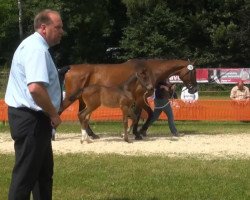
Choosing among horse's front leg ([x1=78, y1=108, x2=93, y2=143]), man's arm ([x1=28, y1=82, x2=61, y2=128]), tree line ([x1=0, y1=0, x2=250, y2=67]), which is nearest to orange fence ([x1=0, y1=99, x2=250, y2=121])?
horse's front leg ([x1=78, y1=108, x2=93, y2=143])

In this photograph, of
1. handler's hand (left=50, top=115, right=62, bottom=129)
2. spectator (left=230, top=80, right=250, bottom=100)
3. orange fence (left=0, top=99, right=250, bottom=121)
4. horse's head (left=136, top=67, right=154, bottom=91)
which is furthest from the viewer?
spectator (left=230, top=80, right=250, bottom=100)

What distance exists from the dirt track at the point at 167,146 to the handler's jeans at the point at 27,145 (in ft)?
20.9

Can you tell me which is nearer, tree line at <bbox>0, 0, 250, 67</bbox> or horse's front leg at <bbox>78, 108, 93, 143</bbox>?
horse's front leg at <bbox>78, 108, 93, 143</bbox>

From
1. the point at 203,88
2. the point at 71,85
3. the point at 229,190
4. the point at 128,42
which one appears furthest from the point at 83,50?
the point at 229,190

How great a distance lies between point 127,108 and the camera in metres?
15.3

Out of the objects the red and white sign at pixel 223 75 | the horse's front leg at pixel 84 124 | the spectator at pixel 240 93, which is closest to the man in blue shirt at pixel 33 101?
the horse's front leg at pixel 84 124

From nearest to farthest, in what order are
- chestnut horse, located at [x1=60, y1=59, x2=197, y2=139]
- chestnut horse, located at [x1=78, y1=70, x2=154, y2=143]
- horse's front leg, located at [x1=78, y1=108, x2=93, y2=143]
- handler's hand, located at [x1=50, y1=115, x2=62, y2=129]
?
handler's hand, located at [x1=50, y1=115, x2=62, y2=129], horse's front leg, located at [x1=78, y1=108, x2=93, y2=143], chestnut horse, located at [x1=78, y1=70, x2=154, y2=143], chestnut horse, located at [x1=60, y1=59, x2=197, y2=139]

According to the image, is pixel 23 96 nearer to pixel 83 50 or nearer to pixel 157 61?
pixel 157 61

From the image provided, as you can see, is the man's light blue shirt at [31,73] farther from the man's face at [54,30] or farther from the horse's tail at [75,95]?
the horse's tail at [75,95]

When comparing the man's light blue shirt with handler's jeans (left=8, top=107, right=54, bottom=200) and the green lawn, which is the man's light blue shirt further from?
the green lawn

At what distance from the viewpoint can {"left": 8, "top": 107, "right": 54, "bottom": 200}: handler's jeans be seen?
6.27 metres

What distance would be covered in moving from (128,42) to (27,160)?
146 ft

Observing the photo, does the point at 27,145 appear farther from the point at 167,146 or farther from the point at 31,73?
the point at 167,146

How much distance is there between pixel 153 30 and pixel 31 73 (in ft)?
149
